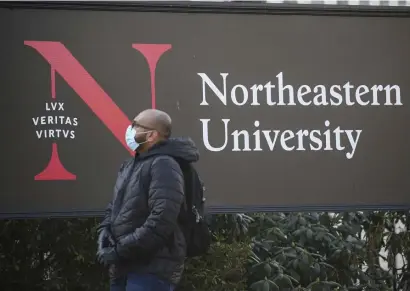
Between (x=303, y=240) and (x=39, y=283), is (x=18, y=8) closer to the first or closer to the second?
(x=39, y=283)

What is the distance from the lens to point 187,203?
13.7 feet

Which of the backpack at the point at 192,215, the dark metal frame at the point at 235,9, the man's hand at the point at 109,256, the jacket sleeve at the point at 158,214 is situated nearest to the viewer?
the jacket sleeve at the point at 158,214

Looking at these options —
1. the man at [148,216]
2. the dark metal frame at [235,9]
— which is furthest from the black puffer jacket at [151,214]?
the dark metal frame at [235,9]

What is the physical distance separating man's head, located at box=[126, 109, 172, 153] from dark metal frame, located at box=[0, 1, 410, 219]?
2.69ft

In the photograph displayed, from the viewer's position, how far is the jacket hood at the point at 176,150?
4.06m

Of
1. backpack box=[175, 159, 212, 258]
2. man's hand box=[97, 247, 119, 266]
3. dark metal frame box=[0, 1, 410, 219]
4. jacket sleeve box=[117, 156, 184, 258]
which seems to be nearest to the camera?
jacket sleeve box=[117, 156, 184, 258]

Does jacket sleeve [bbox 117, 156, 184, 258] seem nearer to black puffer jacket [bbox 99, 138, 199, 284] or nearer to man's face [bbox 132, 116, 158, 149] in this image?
black puffer jacket [bbox 99, 138, 199, 284]

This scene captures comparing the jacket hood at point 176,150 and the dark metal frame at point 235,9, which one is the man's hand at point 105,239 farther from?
the dark metal frame at point 235,9

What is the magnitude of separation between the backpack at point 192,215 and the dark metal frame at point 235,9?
653mm

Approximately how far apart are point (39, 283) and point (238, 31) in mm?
2346

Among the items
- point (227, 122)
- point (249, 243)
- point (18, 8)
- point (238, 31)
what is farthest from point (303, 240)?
point (18, 8)

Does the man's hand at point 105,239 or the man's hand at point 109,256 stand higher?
the man's hand at point 105,239

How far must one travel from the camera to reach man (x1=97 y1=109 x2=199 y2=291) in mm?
3881

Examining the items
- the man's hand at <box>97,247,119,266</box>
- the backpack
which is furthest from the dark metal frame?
the man's hand at <box>97,247,119,266</box>
